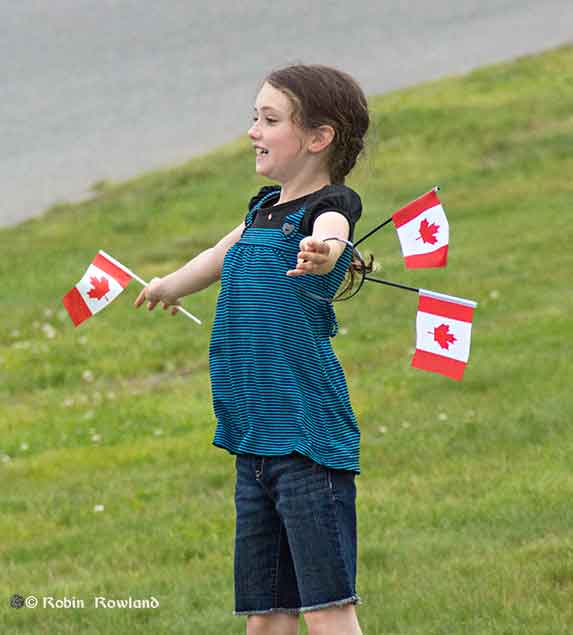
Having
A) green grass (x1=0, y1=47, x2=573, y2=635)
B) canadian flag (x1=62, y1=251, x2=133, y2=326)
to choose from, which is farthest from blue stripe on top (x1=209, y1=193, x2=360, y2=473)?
canadian flag (x1=62, y1=251, x2=133, y2=326)

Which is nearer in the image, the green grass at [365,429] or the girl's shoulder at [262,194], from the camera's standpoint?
the girl's shoulder at [262,194]

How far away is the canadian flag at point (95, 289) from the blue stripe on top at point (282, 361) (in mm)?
832

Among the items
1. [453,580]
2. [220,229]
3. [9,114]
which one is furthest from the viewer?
[9,114]

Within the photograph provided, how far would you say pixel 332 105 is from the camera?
379cm

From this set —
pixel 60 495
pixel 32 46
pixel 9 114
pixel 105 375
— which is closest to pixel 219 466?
pixel 60 495

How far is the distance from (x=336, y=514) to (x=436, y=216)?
31.4 inches

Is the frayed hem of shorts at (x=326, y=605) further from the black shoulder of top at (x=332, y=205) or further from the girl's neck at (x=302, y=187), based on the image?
the girl's neck at (x=302, y=187)

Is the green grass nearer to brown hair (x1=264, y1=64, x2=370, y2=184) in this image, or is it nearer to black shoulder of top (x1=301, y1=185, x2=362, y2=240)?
brown hair (x1=264, y1=64, x2=370, y2=184)

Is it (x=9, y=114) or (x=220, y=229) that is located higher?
(x=9, y=114)

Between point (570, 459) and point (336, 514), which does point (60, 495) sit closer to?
point (570, 459)

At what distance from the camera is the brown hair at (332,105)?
378 centimetres

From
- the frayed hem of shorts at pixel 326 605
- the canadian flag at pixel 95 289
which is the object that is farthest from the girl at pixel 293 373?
the canadian flag at pixel 95 289

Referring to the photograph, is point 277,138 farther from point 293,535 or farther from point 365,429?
point 365,429

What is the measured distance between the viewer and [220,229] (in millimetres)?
12836
